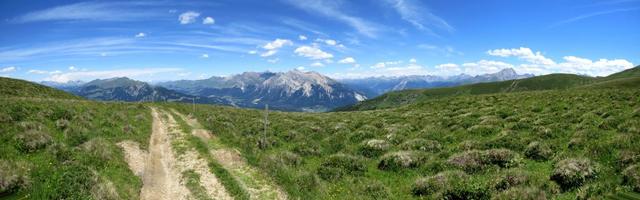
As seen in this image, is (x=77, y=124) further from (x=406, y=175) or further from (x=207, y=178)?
(x=406, y=175)

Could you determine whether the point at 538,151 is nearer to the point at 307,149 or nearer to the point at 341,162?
the point at 341,162

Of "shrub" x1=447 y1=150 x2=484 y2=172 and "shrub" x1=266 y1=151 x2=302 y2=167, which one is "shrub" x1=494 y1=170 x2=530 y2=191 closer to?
"shrub" x1=447 y1=150 x2=484 y2=172

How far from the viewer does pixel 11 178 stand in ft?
45.3

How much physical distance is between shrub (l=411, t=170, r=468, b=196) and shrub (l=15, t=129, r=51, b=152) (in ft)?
64.5

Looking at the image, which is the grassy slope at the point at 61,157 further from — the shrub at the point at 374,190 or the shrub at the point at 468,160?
the shrub at the point at 468,160

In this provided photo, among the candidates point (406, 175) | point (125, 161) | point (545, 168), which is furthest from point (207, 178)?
point (545, 168)

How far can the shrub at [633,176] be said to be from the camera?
11.9 m

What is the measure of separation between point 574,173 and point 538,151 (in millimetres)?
4255

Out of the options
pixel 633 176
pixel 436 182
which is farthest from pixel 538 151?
pixel 436 182

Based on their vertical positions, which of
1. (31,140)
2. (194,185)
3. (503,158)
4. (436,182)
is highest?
(31,140)

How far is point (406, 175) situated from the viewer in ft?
59.9

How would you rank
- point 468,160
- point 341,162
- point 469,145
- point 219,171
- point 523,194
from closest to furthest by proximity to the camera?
point 523,194 < point 468,160 < point 219,171 < point 341,162 < point 469,145

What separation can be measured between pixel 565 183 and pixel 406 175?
22.3 ft

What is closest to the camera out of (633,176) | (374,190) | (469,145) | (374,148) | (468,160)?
(633,176)
